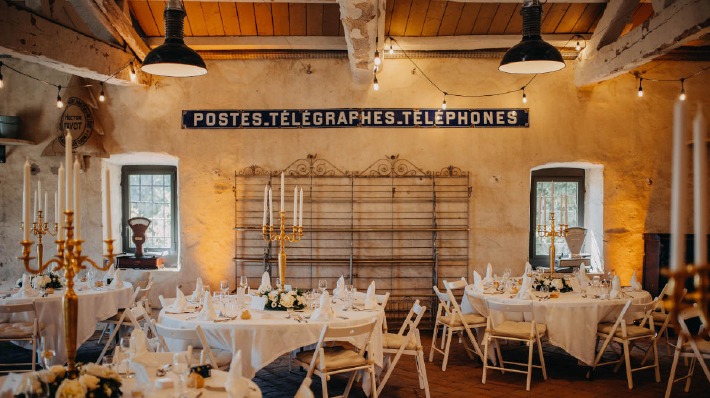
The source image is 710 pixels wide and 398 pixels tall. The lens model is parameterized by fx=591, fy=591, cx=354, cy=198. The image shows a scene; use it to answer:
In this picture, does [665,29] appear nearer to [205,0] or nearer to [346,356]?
[346,356]

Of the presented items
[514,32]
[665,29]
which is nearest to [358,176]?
[514,32]

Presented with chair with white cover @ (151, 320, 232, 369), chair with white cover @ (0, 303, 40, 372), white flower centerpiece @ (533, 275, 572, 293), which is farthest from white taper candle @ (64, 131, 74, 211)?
white flower centerpiece @ (533, 275, 572, 293)

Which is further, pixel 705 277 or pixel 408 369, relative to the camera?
pixel 408 369

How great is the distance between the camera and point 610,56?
26.6 ft

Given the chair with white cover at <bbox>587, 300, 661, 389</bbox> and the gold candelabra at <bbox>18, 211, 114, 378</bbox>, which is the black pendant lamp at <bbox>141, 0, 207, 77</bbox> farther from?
the chair with white cover at <bbox>587, 300, 661, 389</bbox>

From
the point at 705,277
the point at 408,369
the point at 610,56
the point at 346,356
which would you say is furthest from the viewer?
the point at 610,56

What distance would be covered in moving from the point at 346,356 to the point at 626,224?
19.3ft

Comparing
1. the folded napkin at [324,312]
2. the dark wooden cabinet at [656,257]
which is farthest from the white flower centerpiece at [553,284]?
the folded napkin at [324,312]

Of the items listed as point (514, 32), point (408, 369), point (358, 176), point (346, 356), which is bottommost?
point (408, 369)

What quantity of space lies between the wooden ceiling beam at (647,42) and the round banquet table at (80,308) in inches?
279

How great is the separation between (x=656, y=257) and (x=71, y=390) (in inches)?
326

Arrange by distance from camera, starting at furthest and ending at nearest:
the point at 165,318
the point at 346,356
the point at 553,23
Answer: the point at 553,23
the point at 165,318
the point at 346,356

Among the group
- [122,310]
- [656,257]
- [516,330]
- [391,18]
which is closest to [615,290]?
[516,330]

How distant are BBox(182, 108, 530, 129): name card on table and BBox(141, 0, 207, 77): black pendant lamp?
380 centimetres
